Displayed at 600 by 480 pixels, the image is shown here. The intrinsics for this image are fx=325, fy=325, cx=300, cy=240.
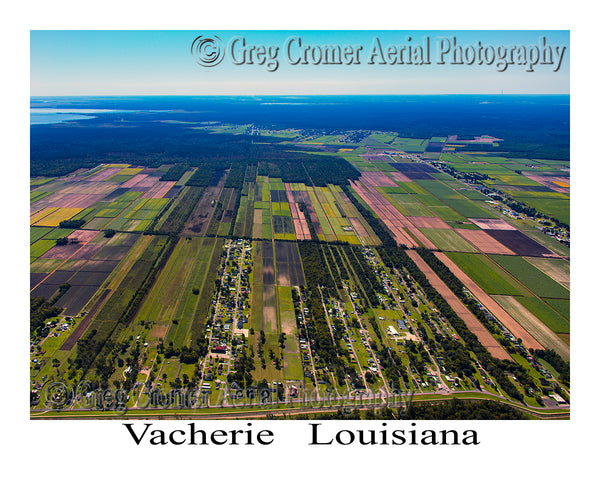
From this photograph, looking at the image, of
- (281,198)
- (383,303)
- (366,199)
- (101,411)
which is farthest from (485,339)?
(281,198)

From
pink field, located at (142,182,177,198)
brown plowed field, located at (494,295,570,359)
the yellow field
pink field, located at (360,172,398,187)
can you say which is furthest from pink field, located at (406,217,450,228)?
the yellow field

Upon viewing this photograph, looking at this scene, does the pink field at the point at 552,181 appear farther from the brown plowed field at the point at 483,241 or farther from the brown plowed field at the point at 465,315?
the brown plowed field at the point at 465,315

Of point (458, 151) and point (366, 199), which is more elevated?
point (458, 151)

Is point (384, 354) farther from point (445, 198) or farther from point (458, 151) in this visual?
point (458, 151)

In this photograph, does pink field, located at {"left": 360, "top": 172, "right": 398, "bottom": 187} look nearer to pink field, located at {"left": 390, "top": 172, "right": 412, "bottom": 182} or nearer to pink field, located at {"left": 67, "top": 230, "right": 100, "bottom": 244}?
pink field, located at {"left": 390, "top": 172, "right": 412, "bottom": 182}

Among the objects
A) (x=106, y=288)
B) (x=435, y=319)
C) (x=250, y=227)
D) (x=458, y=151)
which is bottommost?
(x=435, y=319)

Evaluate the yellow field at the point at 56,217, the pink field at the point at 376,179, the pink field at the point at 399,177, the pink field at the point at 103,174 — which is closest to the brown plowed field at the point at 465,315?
the pink field at the point at 376,179
